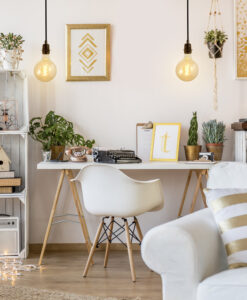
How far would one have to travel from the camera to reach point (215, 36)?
3.99m

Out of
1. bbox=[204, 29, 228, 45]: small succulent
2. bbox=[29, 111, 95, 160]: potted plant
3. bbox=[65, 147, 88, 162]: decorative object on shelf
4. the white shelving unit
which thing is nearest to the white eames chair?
bbox=[65, 147, 88, 162]: decorative object on shelf

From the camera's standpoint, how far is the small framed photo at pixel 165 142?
3.97m

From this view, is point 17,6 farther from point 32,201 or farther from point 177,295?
point 177,295

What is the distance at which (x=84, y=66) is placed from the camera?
13.6 ft

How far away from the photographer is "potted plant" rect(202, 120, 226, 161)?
3975 mm

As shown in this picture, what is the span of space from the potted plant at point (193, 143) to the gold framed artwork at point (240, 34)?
583mm

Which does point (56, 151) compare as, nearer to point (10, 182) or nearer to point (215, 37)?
point (10, 182)

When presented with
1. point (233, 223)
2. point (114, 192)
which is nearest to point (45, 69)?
point (114, 192)

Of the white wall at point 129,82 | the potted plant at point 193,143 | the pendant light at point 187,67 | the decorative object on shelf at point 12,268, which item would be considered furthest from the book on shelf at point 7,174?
the pendant light at point 187,67

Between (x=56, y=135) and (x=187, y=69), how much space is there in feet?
3.90

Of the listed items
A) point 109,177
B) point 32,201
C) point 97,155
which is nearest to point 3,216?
point 32,201

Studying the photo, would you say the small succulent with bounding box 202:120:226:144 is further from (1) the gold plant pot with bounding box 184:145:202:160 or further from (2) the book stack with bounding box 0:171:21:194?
(2) the book stack with bounding box 0:171:21:194

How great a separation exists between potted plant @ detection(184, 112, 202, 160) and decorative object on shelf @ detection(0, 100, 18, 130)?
1455 millimetres

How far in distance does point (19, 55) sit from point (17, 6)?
52 centimetres
